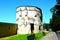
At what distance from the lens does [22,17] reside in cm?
2108

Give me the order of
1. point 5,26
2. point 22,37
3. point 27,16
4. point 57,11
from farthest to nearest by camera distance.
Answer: point 27,16 → point 5,26 → point 57,11 → point 22,37

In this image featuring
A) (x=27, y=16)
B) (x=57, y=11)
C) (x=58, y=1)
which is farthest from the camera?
(x=27, y=16)

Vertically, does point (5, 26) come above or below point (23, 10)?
below

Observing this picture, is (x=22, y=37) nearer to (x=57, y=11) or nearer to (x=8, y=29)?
(x=57, y=11)

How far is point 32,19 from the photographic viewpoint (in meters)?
20.9

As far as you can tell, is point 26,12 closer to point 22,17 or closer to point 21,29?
point 22,17

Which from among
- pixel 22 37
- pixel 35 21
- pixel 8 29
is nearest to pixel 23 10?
pixel 35 21

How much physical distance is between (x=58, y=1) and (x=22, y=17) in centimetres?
1082

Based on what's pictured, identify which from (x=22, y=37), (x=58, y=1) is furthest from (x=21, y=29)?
(x=22, y=37)

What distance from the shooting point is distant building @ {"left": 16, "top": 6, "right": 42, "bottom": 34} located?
20938 mm

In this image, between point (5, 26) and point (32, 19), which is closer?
point (5, 26)

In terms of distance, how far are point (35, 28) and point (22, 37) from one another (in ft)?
42.9

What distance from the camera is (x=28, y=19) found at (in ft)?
68.3

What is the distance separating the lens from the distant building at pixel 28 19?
2094 cm
